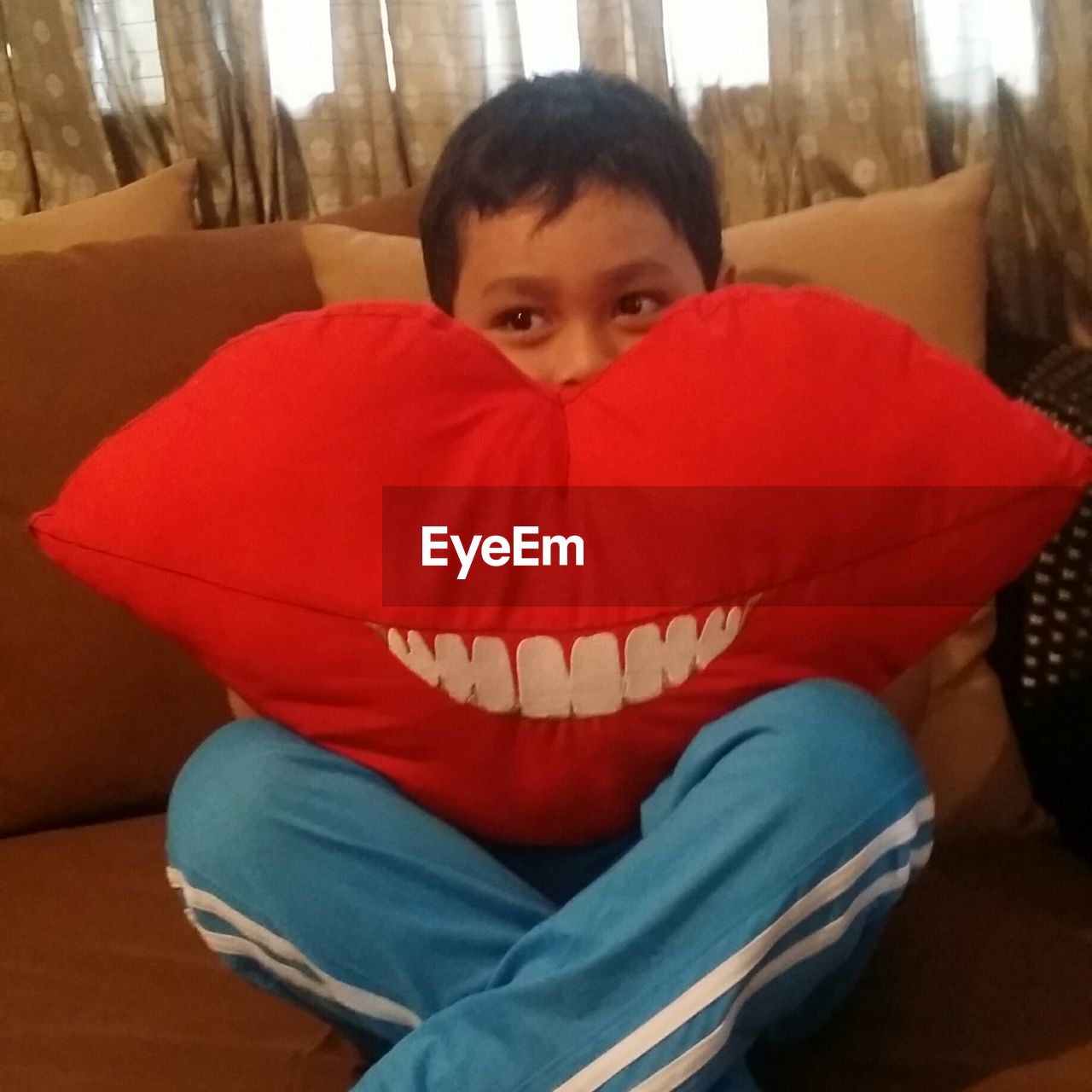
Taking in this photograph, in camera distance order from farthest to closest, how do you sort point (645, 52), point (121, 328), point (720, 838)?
1. point (645, 52)
2. point (121, 328)
3. point (720, 838)

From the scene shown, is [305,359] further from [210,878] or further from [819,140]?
[819,140]

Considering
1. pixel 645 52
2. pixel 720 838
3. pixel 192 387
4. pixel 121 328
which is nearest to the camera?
pixel 720 838

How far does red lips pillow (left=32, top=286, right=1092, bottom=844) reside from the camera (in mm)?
624

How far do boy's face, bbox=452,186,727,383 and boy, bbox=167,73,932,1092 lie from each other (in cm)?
32

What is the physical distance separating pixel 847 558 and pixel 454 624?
207 mm

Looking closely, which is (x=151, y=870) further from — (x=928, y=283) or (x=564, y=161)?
(x=928, y=283)

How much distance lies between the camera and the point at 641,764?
65 cm

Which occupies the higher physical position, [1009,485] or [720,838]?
[1009,485]

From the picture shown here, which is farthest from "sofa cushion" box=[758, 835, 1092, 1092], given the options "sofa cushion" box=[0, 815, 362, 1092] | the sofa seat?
"sofa cushion" box=[0, 815, 362, 1092]

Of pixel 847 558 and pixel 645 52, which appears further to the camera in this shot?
pixel 645 52

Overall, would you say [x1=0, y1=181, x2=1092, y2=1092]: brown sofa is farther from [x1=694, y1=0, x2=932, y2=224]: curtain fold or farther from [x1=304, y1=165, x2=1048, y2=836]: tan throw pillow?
[x1=694, y1=0, x2=932, y2=224]: curtain fold

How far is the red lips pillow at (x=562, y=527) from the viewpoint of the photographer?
624 millimetres

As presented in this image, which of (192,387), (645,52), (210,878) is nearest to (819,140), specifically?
(645,52)
